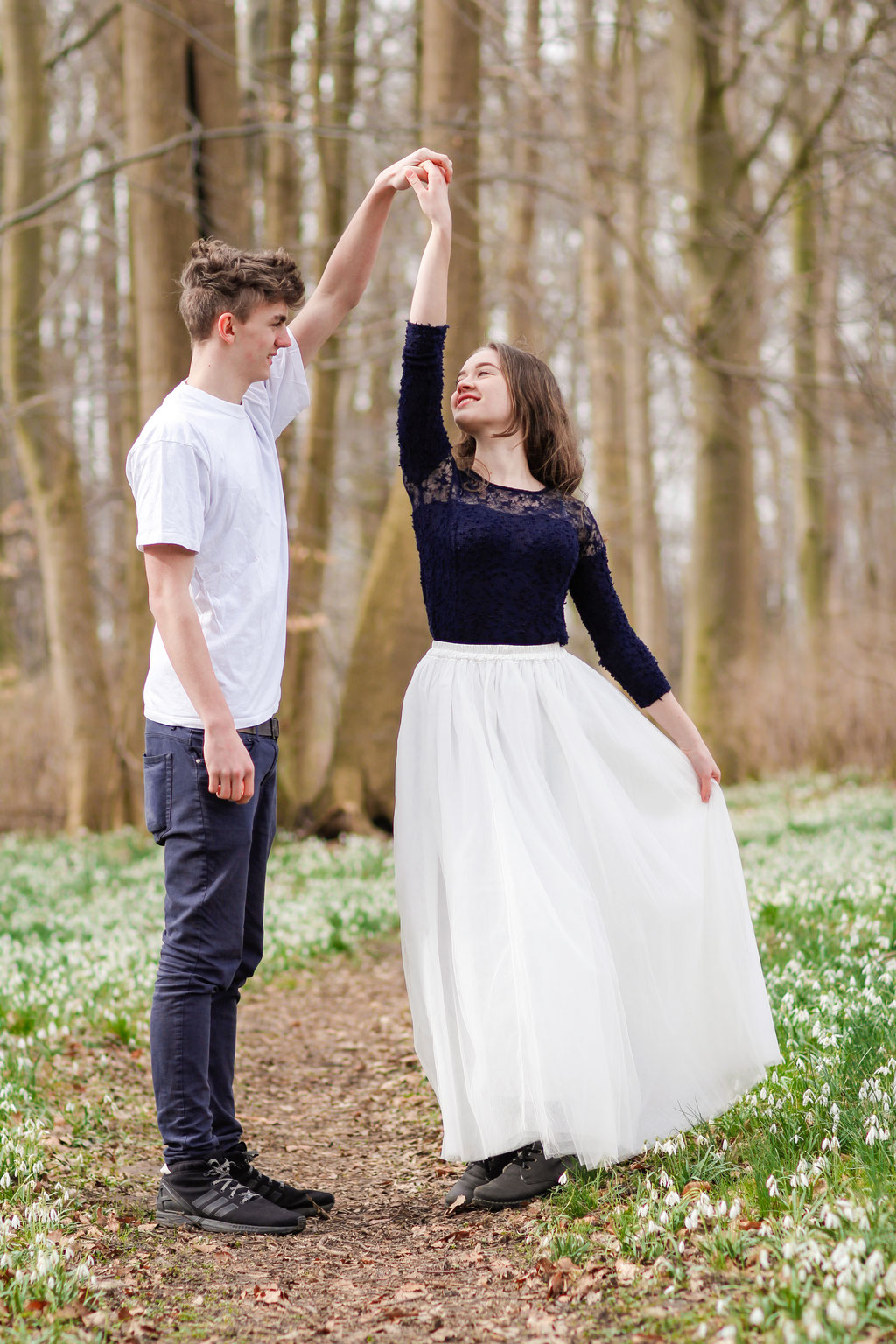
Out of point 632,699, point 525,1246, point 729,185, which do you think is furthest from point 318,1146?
point 729,185

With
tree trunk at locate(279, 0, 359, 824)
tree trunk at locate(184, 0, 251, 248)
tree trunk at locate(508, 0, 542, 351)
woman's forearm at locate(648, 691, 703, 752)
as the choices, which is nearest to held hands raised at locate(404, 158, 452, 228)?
woman's forearm at locate(648, 691, 703, 752)

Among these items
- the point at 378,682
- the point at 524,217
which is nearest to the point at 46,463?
the point at 378,682

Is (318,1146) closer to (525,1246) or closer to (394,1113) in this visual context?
(394,1113)

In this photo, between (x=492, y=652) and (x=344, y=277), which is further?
(x=344, y=277)

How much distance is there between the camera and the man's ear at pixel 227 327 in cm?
349

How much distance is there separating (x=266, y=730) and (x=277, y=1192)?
142 centimetres

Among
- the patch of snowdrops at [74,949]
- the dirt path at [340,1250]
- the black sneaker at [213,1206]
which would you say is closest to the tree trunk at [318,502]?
the patch of snowdrops at [74,949]

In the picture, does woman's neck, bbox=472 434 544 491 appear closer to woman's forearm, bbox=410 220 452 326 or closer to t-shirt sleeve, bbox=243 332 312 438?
woman's forearm, bbox=410 220 452 326

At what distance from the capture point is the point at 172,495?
130 inches

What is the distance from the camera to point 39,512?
12656 mm

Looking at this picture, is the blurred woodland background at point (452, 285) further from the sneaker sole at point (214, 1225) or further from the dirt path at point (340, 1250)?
the sneaker sole at point (214, 1225)

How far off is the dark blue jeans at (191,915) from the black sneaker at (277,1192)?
0.20m

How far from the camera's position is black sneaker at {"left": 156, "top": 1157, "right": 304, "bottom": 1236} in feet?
11.3

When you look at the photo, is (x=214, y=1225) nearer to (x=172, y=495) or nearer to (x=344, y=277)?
(x=172, y=495)
